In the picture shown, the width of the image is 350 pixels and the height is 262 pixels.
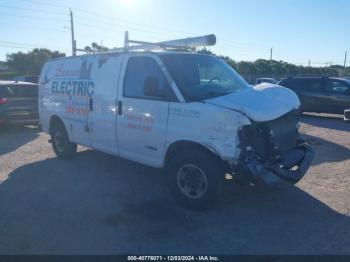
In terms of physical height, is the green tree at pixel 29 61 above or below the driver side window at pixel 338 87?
above

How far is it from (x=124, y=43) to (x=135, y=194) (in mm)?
2684

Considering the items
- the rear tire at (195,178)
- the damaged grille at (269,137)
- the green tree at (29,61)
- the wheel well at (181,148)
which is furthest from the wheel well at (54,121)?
the green tree at (29,61)

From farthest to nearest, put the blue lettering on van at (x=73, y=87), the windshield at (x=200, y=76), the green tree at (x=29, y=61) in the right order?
the green tree at (x=29, y=61) < the blue lettering on van at (x=73, y=87) < the windshield at (x=200, y=76)

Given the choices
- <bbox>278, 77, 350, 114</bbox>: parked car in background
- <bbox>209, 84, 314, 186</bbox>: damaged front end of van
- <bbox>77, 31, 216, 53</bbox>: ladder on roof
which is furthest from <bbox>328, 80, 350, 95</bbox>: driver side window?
<bbox>209, 84, 314, 186</bbox>: damaged front end of van

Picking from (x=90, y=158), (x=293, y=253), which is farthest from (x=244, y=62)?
(x=293, y=253)

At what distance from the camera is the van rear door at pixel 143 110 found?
526 cm

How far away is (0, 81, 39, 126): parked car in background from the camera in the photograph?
1106 cm

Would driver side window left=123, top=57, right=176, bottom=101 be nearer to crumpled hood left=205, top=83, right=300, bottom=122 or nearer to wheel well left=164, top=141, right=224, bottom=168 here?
wheel well left=164, top=141, right=224, bottom=168

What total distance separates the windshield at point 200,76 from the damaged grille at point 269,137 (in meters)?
0.79

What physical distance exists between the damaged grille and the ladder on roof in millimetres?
2112

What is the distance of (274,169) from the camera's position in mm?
4730

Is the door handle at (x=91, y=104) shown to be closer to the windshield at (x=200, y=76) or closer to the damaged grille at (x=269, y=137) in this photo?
the windshield at (x=200, y=76)

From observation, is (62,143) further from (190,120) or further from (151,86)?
(190,120)

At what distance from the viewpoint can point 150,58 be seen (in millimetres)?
5562
